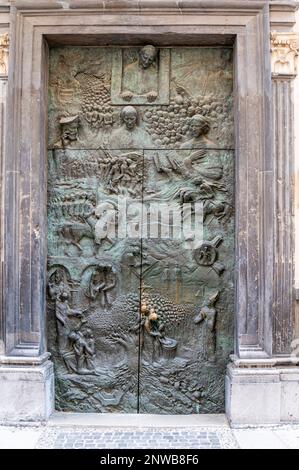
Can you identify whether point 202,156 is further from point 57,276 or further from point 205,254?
point 57,276

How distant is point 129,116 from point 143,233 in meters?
1.40

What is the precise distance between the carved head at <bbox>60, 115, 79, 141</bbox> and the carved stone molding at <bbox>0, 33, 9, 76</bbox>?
0.85 metres

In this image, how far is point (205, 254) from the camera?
636 centimetres

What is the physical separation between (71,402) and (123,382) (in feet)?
2.21

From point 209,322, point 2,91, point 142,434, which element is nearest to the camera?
point 142,434

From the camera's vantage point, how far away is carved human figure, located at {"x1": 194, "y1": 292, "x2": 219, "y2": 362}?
630 centimetres

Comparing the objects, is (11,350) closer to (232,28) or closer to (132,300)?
(132,300)

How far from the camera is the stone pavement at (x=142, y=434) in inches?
209

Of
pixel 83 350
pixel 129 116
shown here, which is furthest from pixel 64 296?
pixel 129 116

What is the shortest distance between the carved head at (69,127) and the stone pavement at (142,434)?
3.31 m

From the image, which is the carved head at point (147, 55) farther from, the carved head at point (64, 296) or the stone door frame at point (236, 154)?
the carved head at point (64, 296)

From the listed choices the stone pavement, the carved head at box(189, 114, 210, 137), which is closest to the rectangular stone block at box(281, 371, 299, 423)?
the stone pavement

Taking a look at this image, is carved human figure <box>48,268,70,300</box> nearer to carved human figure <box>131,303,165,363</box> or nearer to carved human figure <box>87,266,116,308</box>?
carved human figure <box>87,266,116,308</box>

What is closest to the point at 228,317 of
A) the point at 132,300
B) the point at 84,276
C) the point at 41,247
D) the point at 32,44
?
the point at 132,300
